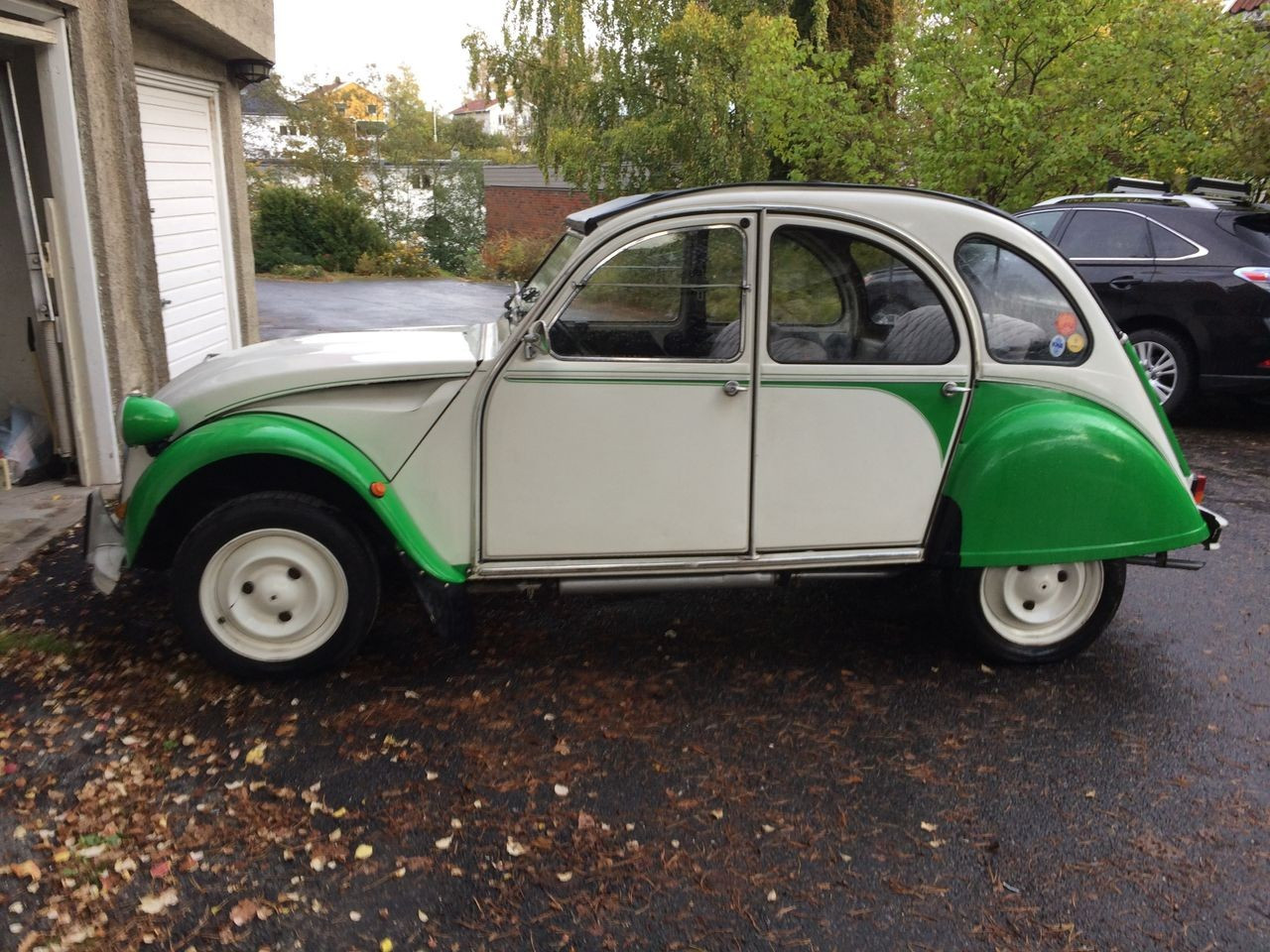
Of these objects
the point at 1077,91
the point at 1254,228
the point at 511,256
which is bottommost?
the point at 511,256

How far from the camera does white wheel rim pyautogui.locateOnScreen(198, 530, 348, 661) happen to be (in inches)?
163

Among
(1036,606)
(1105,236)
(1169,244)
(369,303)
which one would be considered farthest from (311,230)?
(1036,606)

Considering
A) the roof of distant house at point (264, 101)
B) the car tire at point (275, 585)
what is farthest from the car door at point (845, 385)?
the roof of distant house at point (264, 101)

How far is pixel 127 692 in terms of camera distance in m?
4.16

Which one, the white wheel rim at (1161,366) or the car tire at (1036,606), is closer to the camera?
the car tire at (1036,606)

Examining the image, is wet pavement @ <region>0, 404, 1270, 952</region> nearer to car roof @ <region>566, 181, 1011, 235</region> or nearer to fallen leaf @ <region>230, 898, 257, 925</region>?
fallen leaf @ <region>230, 898, 257, 925</region>

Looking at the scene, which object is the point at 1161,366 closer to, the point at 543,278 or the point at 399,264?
the point at 543,278

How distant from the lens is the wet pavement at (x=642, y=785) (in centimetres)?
300

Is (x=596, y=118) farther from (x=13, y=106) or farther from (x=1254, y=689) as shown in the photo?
(x=1254, y=689)

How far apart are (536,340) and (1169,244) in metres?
6.82

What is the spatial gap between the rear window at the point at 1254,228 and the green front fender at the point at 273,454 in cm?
744

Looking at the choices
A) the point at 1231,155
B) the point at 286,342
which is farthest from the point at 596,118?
the point at 286,342

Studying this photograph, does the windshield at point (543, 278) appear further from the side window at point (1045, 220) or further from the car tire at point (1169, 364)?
the side window at point (1045, 220)

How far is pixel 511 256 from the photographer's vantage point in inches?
1027
